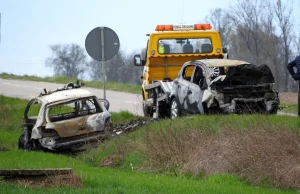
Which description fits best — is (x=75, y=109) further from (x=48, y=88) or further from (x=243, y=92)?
(x=48, y=88)

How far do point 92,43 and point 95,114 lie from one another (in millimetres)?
2562

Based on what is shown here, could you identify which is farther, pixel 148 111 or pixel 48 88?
pixel 48 88

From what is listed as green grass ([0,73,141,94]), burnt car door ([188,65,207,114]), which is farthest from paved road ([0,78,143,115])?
burnt car door ([188,65,207,114])

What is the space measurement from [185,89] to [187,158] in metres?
5.19

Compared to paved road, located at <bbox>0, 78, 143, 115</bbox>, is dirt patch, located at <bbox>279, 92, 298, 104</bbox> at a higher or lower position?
higher

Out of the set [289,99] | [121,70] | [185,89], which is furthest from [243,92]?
[121,70]

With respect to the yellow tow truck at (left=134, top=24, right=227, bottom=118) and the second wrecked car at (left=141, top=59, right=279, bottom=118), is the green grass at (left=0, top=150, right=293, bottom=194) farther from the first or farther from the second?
the yellow tow truck at (left=134, top=24, right=227, bottom=118)

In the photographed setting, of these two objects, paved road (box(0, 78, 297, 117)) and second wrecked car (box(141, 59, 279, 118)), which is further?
paved road (box(0, 78, 297, 117))

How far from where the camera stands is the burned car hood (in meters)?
18.1

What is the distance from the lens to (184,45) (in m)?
24.5

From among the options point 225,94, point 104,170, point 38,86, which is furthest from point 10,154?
point 38,86

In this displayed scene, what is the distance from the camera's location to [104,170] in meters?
15.0

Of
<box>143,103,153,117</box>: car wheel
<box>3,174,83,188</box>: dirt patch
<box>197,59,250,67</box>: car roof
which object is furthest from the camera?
<box>143,103,153,117</box>: car wheel

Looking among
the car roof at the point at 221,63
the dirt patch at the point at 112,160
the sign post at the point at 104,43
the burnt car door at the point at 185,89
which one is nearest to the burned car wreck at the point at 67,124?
the sign post at the point at 104,43
